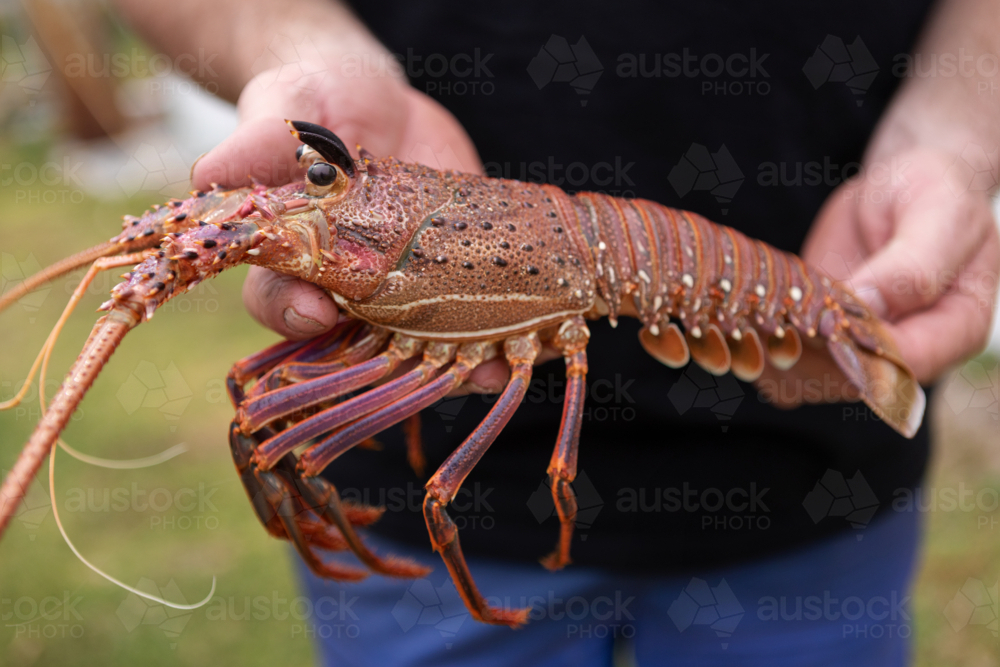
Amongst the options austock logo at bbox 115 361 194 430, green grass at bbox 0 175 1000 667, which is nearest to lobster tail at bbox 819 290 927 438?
green grass at bbox 0 175 1000 667

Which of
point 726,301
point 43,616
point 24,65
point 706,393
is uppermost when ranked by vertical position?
point 726,301

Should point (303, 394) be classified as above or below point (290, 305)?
below

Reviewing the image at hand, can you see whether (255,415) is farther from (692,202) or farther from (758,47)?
(758,47)

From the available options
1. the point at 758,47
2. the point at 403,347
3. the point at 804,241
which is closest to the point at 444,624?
the point at 403,347

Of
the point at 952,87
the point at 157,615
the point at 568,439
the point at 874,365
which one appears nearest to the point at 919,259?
the point at 874,365

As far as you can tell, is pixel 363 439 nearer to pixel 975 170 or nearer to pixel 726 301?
pixel 726 301

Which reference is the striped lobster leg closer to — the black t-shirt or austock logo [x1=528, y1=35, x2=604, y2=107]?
the black t-shirt

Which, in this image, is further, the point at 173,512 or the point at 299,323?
the point at 173,512

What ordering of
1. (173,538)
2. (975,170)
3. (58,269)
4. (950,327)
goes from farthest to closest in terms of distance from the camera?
(173,538) → (975,170) → (950,327) → (58,269)
